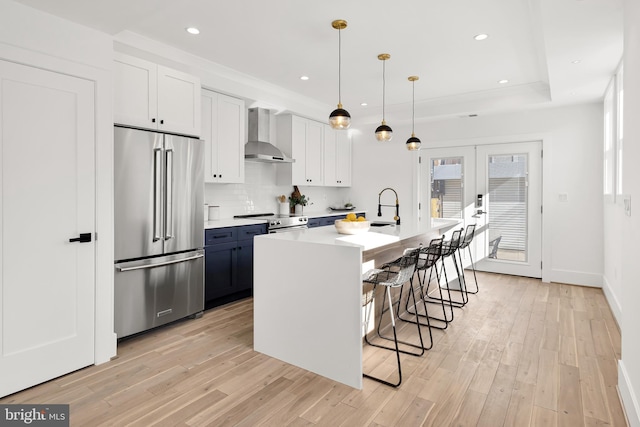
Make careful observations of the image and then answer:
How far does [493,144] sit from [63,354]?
18.9 ft

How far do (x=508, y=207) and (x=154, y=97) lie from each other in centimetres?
500

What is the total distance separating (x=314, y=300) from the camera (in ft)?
8.64

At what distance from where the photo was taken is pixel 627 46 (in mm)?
2211

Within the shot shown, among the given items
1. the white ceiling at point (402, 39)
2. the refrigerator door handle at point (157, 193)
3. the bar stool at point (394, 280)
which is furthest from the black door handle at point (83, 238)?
the bar stool at point (394, 280)

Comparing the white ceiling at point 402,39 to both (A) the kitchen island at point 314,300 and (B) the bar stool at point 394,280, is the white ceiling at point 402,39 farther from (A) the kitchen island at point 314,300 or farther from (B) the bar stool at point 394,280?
(B) the bar stool at point 394,280

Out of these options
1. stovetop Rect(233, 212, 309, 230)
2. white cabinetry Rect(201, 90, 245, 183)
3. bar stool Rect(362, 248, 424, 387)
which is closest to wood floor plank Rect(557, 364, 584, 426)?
bar stool Rect(362, 248, 424, 387)

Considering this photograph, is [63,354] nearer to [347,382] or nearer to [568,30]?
[347,382]

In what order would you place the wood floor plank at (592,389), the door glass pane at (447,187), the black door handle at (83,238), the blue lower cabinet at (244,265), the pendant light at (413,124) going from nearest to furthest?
the wood floor plank at (592,389) < the black door handle at (83,238) < the blue lower cabinet at (244,265) < the pendant light at (413,124) < the door glass pane at (447,187)

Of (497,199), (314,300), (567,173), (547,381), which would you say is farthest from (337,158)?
(547,381)

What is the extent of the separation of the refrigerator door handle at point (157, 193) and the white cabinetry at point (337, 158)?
133 inches

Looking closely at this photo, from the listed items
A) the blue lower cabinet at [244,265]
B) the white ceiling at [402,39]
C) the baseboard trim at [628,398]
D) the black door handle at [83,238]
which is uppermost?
the white ceiling at [402,39]

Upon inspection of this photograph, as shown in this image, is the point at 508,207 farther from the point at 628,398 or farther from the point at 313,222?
the point at 628,398

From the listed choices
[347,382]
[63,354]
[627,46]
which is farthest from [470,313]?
[63,354]

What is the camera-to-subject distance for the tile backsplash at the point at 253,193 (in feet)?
15.9
